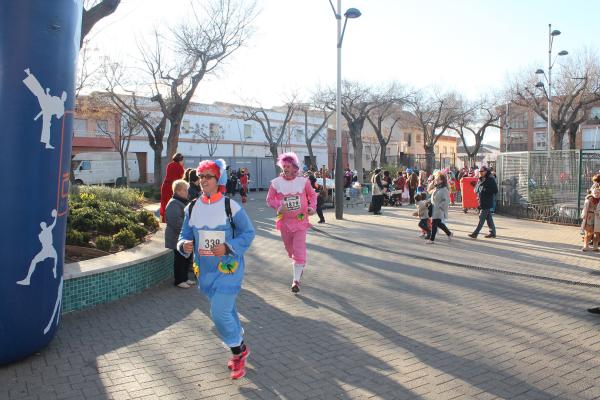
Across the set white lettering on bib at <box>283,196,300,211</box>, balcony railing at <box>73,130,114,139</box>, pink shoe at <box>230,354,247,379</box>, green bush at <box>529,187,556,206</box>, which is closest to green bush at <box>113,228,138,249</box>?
white lettering on bib at <box>283,196,300,211</box>

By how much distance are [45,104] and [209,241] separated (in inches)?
65.8

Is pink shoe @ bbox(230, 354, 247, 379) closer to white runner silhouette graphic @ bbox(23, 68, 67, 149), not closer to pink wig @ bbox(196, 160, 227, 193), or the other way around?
pink wig @ bbox(196, 160, 227, 193)

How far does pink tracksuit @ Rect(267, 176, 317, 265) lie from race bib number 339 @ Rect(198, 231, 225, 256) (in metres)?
2.69

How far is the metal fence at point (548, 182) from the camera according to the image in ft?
46.5

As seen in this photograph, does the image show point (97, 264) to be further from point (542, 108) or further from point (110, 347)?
point (542, 108)

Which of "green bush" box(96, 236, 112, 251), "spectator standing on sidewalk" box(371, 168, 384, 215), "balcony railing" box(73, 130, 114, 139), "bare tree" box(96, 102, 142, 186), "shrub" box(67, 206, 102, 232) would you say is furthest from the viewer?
"balcony railing" box(73, 130, 114, 139)

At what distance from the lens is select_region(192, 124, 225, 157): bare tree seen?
5022 cm

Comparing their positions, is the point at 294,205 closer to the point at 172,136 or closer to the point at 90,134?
the point at 172,136

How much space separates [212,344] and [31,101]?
8.64 ft

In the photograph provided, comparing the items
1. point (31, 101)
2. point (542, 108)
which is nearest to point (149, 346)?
point (31, 101)

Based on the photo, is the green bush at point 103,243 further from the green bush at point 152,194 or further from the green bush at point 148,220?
the green bush at point 152,194

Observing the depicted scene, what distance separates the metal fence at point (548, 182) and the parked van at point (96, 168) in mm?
27498

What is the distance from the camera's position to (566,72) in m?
32.6

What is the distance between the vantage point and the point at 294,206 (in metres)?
6.82
